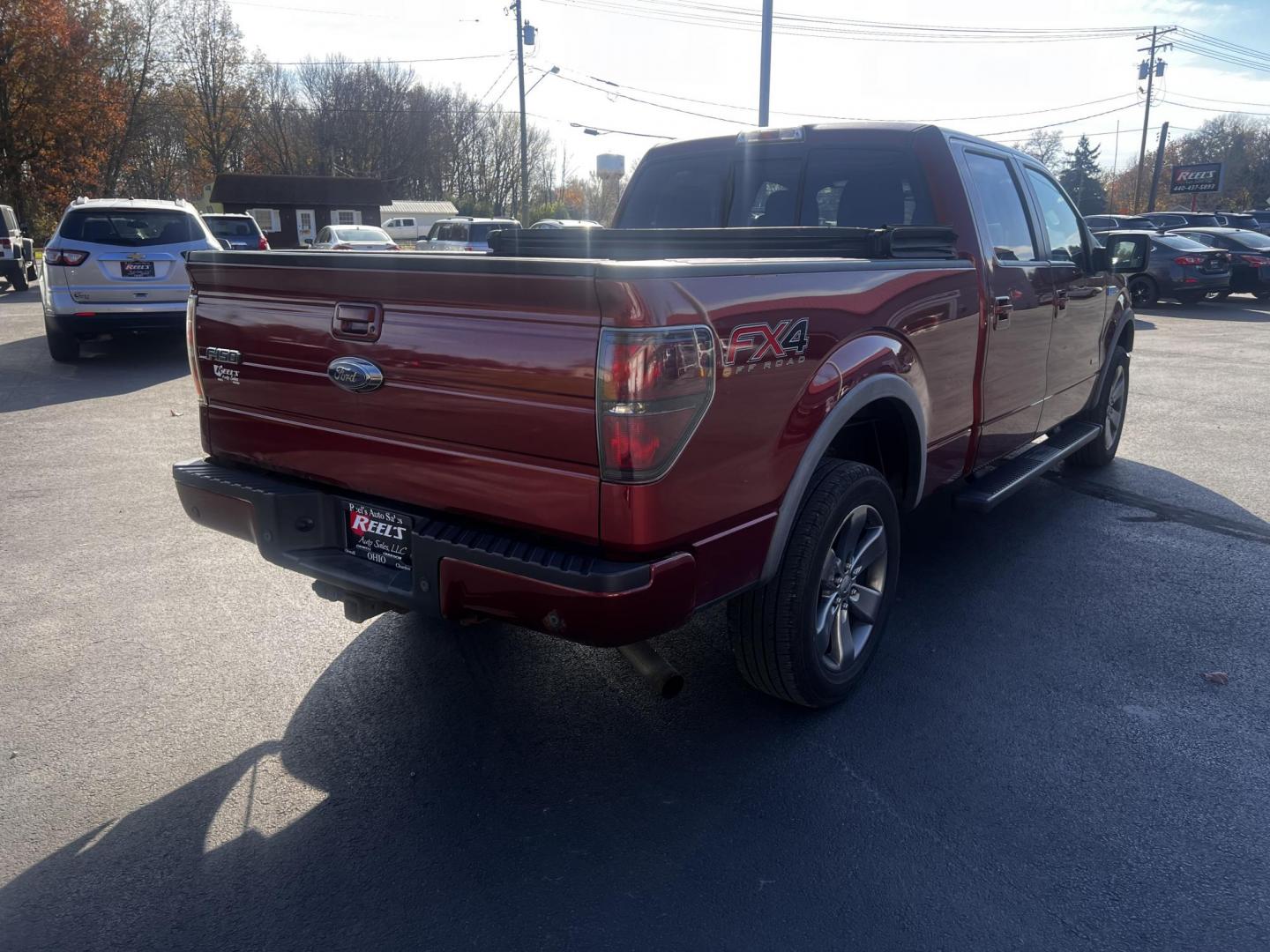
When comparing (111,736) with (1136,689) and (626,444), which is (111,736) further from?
Result: (1136,689)

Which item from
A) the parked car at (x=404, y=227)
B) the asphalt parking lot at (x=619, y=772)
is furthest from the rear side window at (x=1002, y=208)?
the parked car at (x=404, y=227)

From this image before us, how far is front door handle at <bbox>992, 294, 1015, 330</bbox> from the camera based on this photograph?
441cm

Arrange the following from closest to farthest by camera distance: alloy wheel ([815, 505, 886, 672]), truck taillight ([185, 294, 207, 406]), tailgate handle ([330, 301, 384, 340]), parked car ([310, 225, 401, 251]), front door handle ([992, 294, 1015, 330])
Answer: tailgate handle ([330, 301, 384, 340])
alloy wheel ([815, 505, 886, 672])
truck taillight ([185, 294, 207, 406])
front door handle ([992, 294, 1015, 330])
parked car ([310, 225, 401, 251])

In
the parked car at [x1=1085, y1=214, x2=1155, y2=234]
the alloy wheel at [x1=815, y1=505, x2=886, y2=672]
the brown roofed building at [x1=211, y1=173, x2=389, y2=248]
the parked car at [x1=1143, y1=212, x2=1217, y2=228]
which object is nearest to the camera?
the alloy wheel at [x1=815, y1=505, x2=886, y2=672]

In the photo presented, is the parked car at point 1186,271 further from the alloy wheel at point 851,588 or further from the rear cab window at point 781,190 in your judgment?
the alloy wheel at point 851,588

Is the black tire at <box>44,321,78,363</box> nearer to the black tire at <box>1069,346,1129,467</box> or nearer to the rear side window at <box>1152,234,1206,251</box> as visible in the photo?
the black tire at <box>1069,346,1129,467</box>

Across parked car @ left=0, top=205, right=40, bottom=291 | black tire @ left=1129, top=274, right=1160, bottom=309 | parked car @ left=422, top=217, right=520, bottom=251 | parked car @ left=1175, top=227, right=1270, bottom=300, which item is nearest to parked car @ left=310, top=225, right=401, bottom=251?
parked car @ left=422, top=217, right=520, bottom=251

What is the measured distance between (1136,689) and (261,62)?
7304 centimetres

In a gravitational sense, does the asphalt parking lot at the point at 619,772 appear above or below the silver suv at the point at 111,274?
below

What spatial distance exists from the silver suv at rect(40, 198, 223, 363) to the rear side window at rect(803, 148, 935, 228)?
331 inches

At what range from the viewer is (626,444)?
2.47m

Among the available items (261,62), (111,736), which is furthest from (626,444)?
(261,62)

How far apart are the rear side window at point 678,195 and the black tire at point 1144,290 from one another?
18.2 metres

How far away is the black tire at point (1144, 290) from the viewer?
66.8 ft
